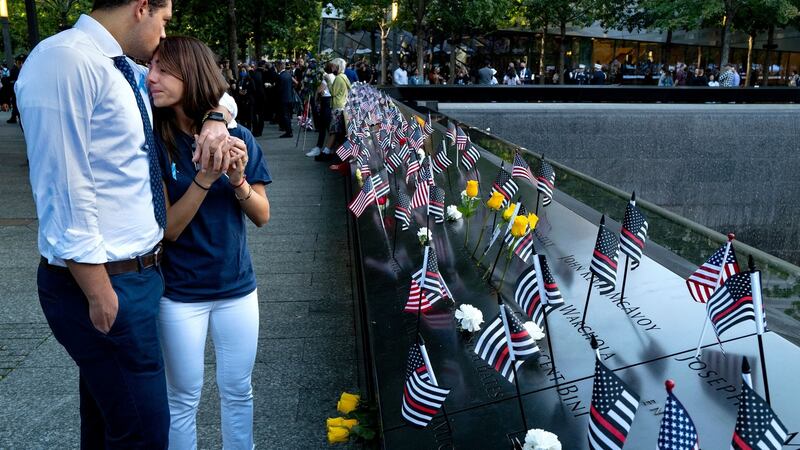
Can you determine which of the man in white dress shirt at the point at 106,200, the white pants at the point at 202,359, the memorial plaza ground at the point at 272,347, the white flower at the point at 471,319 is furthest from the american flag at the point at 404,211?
the man in white dress shirt at the point at 106,200

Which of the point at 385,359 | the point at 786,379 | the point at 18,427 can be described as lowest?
the point at 18,427

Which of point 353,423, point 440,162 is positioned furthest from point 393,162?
point 353,423

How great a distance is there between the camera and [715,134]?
49.4 ft

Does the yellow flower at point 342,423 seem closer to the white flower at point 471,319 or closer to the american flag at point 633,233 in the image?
the white flower at point 471,319

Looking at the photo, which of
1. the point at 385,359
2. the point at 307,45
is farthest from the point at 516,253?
the point at 307,45

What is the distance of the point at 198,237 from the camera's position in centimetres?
274

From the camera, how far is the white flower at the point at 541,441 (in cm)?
235

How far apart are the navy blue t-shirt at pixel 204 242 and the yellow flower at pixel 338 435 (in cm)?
102

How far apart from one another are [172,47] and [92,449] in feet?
4.81

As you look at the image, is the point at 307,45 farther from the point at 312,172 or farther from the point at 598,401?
the point at 598,401

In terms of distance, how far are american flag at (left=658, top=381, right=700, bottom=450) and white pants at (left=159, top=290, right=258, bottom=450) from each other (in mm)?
1641

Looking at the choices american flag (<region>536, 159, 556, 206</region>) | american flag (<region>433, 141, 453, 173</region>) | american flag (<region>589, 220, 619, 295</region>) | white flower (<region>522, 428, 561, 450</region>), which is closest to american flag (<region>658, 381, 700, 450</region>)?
white flower (<region>522, 428, 561, 450</region>)

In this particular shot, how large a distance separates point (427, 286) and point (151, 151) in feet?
5.69

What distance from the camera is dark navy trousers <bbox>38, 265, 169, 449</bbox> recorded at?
2211mm
